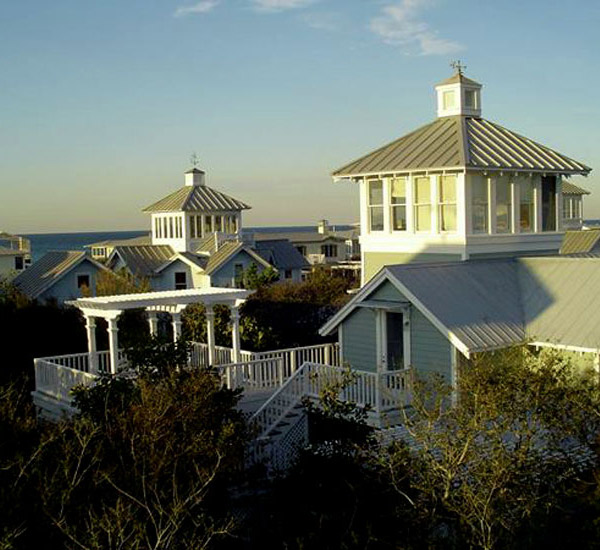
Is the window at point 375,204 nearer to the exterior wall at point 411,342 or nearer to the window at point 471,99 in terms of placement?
the window at point 471,99

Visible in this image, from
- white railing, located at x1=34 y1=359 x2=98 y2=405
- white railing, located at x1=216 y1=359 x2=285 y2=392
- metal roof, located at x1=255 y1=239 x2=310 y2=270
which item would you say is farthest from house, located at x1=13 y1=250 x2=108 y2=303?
white railing, located at x1=216 y1=359 x2=285 y2=392

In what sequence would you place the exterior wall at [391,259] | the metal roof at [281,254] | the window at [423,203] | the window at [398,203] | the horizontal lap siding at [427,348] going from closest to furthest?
the horizontal lap siding at [427,348] < the exterior wall at [391,259] < the window at [423,203] < the window at [398,203] < the metal roof at [281,254]

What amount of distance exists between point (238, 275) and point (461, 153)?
34.5m

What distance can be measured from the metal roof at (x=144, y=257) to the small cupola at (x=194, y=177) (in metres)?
5.42

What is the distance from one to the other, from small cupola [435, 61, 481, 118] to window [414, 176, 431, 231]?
2.73 metres

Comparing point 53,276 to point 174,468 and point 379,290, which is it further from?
point 174,468

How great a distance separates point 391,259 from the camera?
75.5 ft

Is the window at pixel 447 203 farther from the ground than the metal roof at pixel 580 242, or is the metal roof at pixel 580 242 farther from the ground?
the window at pixel 447 203

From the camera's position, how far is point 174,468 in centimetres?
1146

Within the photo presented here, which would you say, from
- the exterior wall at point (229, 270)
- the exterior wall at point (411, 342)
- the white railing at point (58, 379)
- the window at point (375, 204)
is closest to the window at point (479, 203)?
the window at point (375, 204)

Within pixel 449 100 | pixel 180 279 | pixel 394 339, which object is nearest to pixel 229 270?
pixel 180 279

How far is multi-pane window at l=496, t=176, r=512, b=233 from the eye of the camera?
21922 millimetres

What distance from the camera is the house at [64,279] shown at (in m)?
47.2

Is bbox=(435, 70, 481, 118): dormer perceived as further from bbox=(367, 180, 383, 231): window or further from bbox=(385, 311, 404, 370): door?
bbox=(385, 311, 404, 370): door
